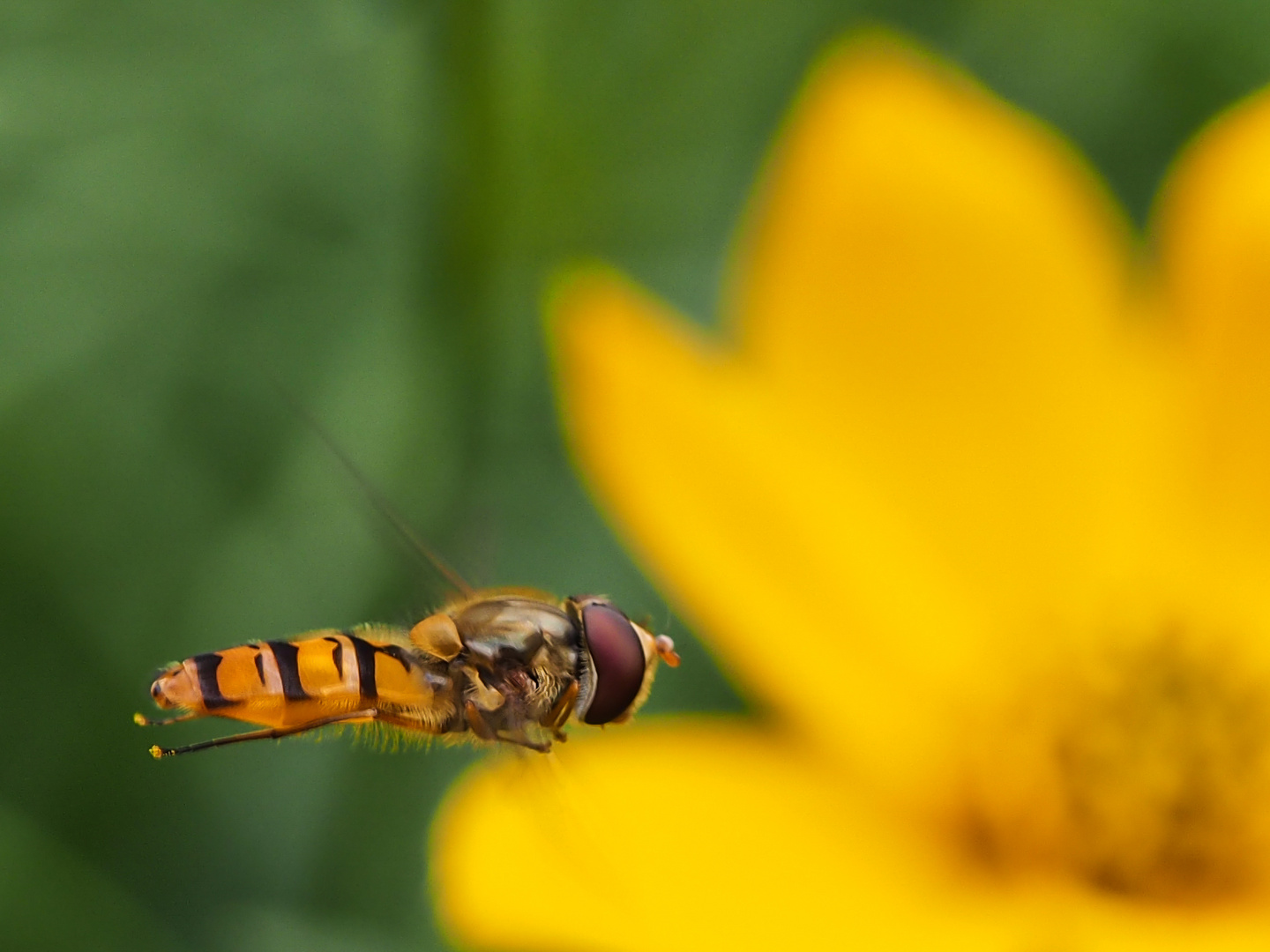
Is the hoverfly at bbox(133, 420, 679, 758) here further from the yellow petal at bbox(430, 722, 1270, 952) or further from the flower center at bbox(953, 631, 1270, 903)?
the flower center at bbox(953, 631, 1270, 903)

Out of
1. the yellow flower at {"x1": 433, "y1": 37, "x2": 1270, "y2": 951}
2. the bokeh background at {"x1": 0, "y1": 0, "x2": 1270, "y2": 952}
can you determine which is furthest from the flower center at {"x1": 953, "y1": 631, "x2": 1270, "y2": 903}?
the bokeh background at {"x1": 0, "y1": 0, "x2": 1270, "y2": 952}

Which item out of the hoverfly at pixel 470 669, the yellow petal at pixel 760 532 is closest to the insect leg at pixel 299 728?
the hoverfly at pixel 470 669

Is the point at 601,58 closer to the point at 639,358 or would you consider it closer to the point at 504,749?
the point at 639,358

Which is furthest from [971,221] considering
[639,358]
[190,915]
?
[190,915]

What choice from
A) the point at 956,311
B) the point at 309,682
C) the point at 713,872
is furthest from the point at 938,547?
the point at 309,682

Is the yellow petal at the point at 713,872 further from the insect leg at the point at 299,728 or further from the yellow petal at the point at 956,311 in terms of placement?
the yellow petal at the point at 956,311

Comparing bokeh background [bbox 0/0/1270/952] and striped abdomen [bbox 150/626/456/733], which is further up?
bokeh background [bbox 0/0/1270/952]

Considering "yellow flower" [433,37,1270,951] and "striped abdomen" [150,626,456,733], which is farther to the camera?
"yellow flower" [433,37,1270,951]
